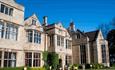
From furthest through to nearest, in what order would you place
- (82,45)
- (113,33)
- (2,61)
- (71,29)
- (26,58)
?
(113,33) → (71,29) → (82,45) → (26,58) → (2,61)

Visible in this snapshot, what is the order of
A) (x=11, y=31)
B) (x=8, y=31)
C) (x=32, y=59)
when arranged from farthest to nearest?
(x=32, y=59)
(x=11, y=31)
(x=8, y=31)

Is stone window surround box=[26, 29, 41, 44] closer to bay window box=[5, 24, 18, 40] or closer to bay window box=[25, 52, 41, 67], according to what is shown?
bay window box=[25, 52, 41, 67]

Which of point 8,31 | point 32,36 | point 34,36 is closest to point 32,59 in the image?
point 32,36

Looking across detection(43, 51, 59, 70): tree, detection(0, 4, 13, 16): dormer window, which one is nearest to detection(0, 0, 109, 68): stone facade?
detection(0, 4, 13, 16): dormer window

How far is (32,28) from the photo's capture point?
2648 cm

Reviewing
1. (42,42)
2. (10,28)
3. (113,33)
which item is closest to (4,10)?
(10,28)

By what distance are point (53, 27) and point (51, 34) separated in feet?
4.77

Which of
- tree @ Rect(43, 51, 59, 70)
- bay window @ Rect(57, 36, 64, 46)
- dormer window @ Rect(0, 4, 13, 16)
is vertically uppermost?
dormer window @ Rect(0, 4, 13, 16)

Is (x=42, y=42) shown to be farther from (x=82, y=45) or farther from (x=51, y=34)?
(x=82, y=45)

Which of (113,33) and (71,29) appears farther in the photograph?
(113,33)

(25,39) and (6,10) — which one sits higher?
(6,10)

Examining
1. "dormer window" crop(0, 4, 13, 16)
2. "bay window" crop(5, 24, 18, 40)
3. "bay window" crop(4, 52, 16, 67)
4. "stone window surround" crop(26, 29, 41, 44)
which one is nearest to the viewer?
"bay window" crop(4, 52, 16, 67)

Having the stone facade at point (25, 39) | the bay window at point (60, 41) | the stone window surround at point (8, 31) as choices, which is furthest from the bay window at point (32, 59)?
→ the bay window at point (60, 41)

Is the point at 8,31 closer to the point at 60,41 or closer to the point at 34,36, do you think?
the point at 34,36
